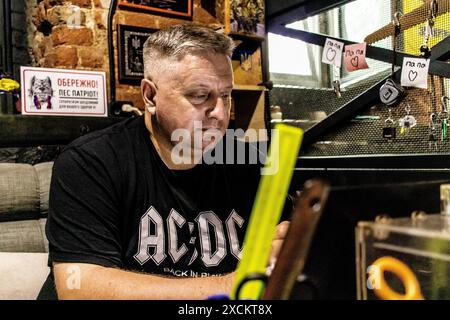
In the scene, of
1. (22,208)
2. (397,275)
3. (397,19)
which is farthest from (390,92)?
(397,275)

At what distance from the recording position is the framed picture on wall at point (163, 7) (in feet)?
8.47

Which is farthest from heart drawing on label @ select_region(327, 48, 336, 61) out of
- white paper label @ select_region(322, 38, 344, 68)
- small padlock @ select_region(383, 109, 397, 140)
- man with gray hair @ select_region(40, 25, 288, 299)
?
man with gray hair @ select_region(40, 25, 288, 299)

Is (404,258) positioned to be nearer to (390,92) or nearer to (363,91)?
(390,92)

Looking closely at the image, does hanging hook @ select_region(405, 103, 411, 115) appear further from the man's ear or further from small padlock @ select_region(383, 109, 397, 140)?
the man's ear

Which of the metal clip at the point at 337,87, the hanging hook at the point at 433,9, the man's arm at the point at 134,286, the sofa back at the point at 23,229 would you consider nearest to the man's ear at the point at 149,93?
the man's arm at the point at 134,286

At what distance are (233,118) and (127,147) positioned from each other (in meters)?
1.75

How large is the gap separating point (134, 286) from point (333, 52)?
196 centimetres

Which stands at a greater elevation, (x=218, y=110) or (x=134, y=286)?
(x=218, y=110)

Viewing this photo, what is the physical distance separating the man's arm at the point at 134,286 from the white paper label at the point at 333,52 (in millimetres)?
1847

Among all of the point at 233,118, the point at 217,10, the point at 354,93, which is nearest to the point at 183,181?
the point at 354,93

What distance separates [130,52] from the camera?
2562 mm
